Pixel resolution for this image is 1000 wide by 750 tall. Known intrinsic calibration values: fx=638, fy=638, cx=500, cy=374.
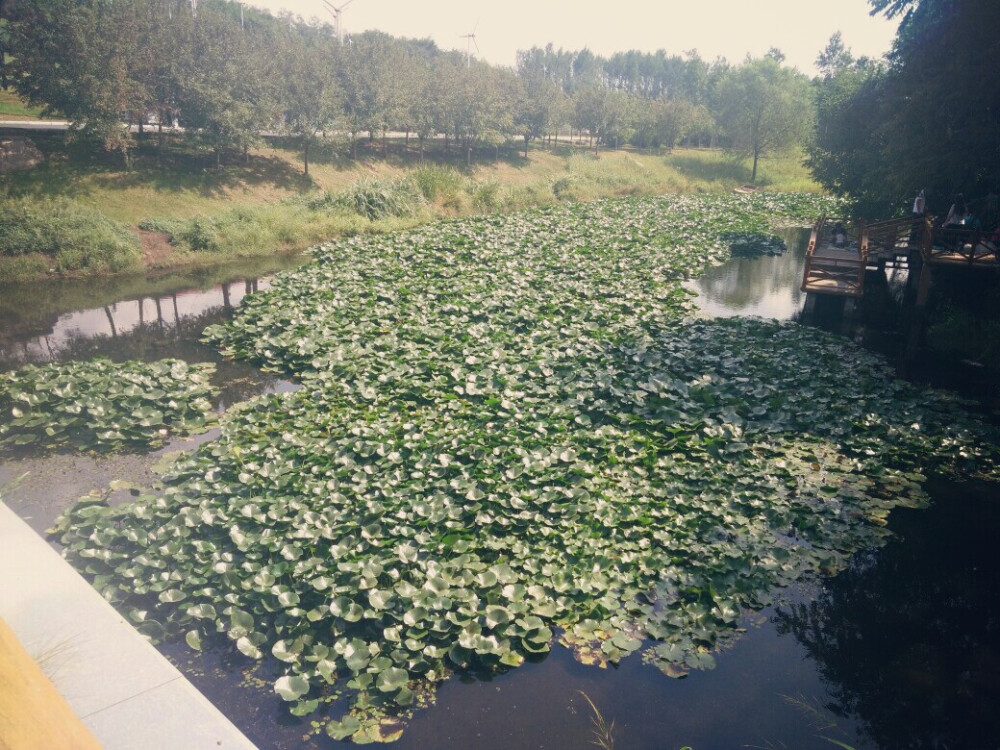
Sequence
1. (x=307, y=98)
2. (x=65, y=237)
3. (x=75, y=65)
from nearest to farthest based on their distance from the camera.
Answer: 1. (x=65, y=237)
2. (x=75, y=65)
3. (x=307, y=98)

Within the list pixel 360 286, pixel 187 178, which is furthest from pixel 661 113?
pixel 360 286

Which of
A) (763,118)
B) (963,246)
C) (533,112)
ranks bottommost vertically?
(963,246)

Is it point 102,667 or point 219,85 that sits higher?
point 219,85

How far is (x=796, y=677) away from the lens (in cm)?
627

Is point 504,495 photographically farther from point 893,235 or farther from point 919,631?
point 893,235

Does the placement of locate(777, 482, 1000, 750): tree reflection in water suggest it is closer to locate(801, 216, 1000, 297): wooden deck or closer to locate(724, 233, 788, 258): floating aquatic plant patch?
locate(801, 216, 1000, 297): wooden deck

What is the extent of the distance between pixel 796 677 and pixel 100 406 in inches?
418

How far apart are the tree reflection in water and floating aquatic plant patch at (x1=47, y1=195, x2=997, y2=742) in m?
0.45

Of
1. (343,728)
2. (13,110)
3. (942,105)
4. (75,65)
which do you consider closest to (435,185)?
(75,65)

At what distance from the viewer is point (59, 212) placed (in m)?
21.1

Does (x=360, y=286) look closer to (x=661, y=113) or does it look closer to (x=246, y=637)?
(x=246, y=637)

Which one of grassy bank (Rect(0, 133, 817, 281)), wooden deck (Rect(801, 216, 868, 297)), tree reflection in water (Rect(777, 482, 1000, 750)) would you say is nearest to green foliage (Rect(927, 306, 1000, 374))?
wooden deck (Rect(801, 216, 868, 297))

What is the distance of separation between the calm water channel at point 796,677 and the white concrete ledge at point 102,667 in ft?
3.11

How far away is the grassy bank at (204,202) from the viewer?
20.4 metres
